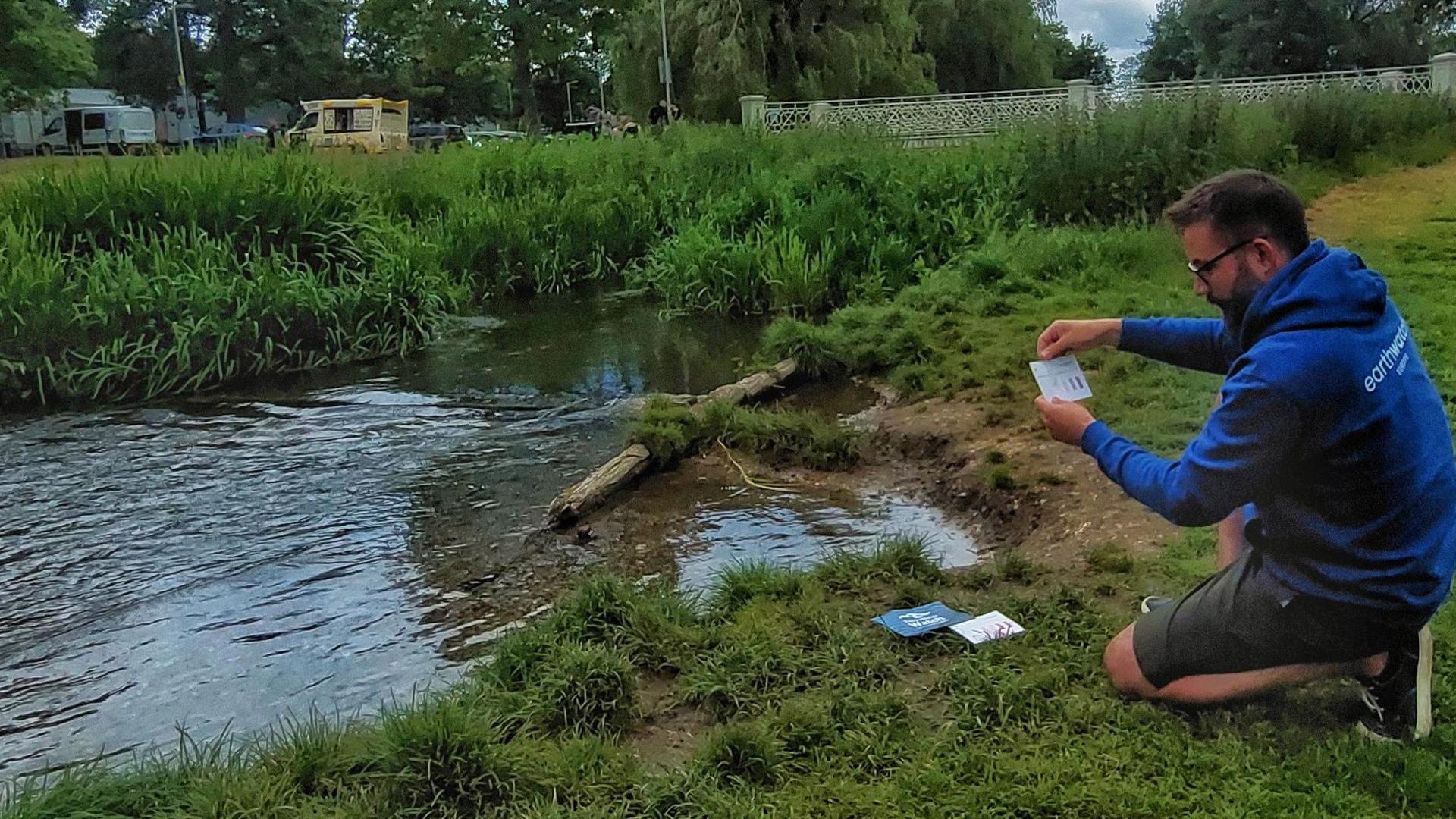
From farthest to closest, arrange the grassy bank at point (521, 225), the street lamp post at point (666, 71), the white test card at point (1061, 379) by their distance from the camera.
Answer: the street lamp post at point (666, 71)
the grassy bank at point (521, 225)
the white test card at point (1061, 379)

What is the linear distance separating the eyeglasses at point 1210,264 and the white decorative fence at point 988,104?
14.7m

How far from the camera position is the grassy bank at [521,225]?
349 inches

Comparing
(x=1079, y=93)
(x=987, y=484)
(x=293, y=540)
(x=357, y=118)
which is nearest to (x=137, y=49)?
(x=357, y=118)

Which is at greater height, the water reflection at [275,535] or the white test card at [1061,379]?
the white test card at [1061,379]

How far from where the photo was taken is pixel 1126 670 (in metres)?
3.19

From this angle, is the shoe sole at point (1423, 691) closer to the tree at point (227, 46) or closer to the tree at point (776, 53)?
the tree at point (776, 53)

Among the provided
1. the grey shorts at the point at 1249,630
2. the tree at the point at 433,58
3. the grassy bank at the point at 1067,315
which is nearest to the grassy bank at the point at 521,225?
the grassy bank at the point at 1067,315

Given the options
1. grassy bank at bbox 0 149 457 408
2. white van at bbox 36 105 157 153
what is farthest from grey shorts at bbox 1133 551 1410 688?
white van at bbox 36 105 157 153

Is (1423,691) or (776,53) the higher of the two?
(776,53)

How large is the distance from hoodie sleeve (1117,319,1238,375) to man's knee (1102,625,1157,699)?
0.74 metres

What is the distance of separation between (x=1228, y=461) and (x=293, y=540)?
4.20 m

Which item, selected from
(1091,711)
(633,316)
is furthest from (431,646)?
(633,316)

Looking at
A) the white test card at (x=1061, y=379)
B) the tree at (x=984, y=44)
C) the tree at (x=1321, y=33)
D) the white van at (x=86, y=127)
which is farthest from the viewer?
the white van at (x=86, y=127)

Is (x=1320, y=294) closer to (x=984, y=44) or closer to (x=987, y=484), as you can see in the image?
(x=987, y=484)
